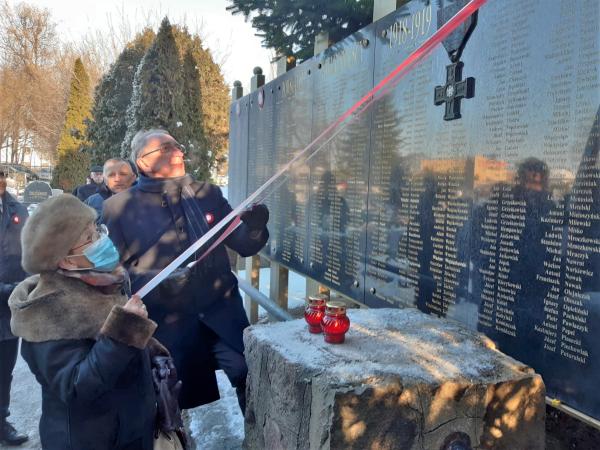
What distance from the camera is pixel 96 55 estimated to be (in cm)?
2439

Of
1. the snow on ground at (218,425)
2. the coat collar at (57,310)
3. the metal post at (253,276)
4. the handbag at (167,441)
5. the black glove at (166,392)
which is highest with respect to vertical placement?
the coat collar at (57,310)

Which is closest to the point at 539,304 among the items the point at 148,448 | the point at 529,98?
the point at 529,98

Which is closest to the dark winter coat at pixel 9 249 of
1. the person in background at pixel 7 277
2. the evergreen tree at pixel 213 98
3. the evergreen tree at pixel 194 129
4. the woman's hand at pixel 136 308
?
the person in background at pixel 7 277

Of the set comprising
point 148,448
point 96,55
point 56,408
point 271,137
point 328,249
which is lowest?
point 148,448

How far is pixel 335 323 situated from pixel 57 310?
3.45ft

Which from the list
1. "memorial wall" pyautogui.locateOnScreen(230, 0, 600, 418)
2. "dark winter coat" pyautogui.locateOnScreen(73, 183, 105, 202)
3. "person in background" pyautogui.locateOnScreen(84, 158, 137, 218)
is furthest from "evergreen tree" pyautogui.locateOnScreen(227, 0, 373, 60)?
"dark winter coat" pyautogui.locateOnScreen(73, 183, 105, 202)

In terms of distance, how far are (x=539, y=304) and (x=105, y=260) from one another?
1.64 meters

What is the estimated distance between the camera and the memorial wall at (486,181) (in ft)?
6.39

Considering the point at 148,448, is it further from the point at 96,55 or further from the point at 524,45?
the point at 96,55

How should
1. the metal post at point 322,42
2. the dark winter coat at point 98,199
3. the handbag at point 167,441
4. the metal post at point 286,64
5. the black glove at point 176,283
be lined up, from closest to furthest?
the handbag at point 167,441 → the black glove at point 176,283 → the metal post at point 322,42 → the dark winter coat at point 98,199 → the metal post at point 286,64

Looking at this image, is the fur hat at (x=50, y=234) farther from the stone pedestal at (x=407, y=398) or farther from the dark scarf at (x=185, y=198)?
the dark scarf at (x=185, y=198)

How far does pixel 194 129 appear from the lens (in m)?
13.9

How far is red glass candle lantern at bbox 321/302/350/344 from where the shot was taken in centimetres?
222

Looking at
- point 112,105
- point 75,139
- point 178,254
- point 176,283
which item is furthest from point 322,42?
point 75,139
